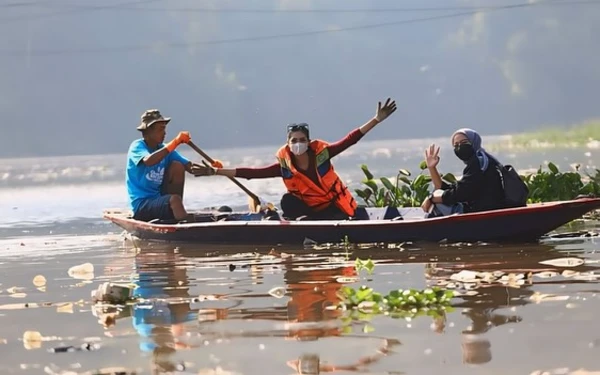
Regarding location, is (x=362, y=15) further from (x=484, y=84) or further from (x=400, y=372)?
A: (x=400, y=372)

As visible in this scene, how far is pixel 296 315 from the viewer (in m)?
7.12

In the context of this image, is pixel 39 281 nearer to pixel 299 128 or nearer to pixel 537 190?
pixel 299 128

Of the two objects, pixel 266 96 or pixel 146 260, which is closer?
pixel 146 260

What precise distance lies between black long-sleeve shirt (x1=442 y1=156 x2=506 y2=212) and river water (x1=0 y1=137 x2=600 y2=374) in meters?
0.39

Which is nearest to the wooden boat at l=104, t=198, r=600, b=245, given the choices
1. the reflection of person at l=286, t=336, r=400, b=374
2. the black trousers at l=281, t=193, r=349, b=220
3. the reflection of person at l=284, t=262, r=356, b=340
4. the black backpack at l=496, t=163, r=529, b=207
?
the black backpack at l=496, t=163, r=529, b=207

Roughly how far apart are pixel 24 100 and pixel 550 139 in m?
73.0

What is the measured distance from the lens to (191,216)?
13852 millimetres

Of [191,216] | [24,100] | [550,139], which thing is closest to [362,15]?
[24,100]

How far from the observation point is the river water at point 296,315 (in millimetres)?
5691

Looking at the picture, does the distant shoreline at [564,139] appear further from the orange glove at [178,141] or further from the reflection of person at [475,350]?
the reflection of person at [475,350]

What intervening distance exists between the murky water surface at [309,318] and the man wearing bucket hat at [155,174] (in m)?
2.23

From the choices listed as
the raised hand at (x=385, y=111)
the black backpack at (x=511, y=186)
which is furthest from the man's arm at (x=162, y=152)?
the black backpack at (x=511, y=186)

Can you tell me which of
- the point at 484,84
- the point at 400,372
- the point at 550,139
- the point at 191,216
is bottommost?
the point at 400,372

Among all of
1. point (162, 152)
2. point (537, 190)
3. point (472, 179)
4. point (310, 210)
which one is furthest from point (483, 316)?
point (537, 190)
